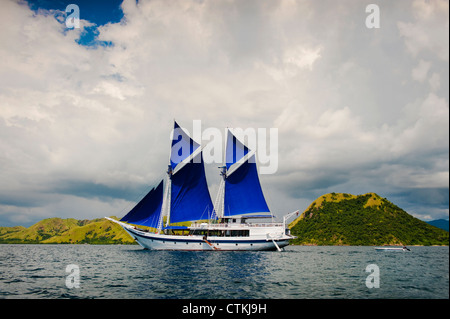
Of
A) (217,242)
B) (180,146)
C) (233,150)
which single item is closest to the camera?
(217,242)

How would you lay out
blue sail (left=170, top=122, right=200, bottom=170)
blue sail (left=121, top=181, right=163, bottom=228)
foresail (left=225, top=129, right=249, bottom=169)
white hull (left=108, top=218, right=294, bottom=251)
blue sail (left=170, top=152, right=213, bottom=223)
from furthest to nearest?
foresail (left=225, top=129, right=249, bottom=169)
blue sail (left=170, top=122, right=200, bottom=170)
blue sail (left=170, top=152, right=213, bottom=223)
blue sail (left=121, top=181, right=163, bottom=228)
white hull (left=108, top=218, right=294, bottom=251)

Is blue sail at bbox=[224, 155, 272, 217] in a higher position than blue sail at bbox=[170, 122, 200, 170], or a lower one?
lower

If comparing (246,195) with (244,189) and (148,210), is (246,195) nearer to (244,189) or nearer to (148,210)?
(244,189)

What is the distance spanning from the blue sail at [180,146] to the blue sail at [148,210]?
9.05 meters

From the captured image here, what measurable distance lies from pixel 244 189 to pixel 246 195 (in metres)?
1.73

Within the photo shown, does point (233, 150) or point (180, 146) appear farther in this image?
point (233, 150)

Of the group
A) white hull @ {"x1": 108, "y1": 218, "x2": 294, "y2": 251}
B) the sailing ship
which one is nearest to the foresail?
the sailing ship

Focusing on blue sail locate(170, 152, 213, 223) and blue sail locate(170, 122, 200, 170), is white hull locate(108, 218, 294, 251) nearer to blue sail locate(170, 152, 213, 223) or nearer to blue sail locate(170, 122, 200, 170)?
blue sail locate(170, 152, 213, 223)

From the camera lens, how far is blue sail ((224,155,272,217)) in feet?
265

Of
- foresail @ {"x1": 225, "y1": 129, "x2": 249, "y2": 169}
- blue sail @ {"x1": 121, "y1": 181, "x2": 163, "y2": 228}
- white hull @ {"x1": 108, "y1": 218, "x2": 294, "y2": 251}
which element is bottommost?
white hull @ {"x1": 108, "y1": 218, "x2": 294, "y2": 251}

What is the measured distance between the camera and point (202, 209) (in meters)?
79.6

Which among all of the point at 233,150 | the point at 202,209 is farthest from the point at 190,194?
the point at 233,150

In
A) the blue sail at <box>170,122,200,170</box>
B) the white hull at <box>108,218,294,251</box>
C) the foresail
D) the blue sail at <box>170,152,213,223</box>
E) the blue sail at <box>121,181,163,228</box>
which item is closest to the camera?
the white hull at <box>108,218,294,251</box>
